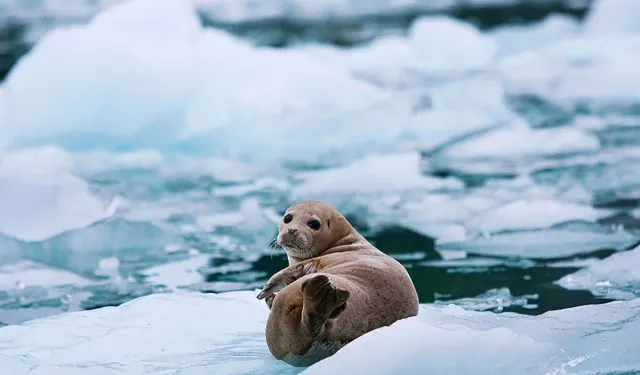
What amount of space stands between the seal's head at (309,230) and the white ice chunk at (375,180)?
2.88 m

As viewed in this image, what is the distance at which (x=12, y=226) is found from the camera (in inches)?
183

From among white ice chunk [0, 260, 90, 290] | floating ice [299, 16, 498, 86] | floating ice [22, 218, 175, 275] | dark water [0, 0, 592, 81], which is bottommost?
dark water [0, 0, 592, 81]

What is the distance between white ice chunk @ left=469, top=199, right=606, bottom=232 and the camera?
16.0ft

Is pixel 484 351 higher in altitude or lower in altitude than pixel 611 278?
higher

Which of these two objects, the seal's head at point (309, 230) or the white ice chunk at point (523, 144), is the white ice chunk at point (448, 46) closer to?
the white ice chunk at point (523, 144)

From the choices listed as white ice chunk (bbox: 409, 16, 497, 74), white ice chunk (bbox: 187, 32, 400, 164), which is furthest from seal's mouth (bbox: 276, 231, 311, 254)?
white ice chunk (bbox: 409, 16, 497, 74)

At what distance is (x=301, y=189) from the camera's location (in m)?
5.94

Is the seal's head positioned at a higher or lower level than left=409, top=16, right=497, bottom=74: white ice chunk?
higher

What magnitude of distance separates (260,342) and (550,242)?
2.18m

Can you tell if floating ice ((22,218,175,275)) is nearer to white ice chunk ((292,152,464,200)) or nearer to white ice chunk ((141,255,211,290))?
white ice chunk ((141,255,211,290))

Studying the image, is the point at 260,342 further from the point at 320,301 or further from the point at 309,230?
the point at 320,301

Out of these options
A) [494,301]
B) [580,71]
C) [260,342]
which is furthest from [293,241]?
[580,71]

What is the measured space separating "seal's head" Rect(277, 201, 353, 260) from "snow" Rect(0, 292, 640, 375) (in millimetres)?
301

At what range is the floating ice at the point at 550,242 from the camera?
4.47 meters
